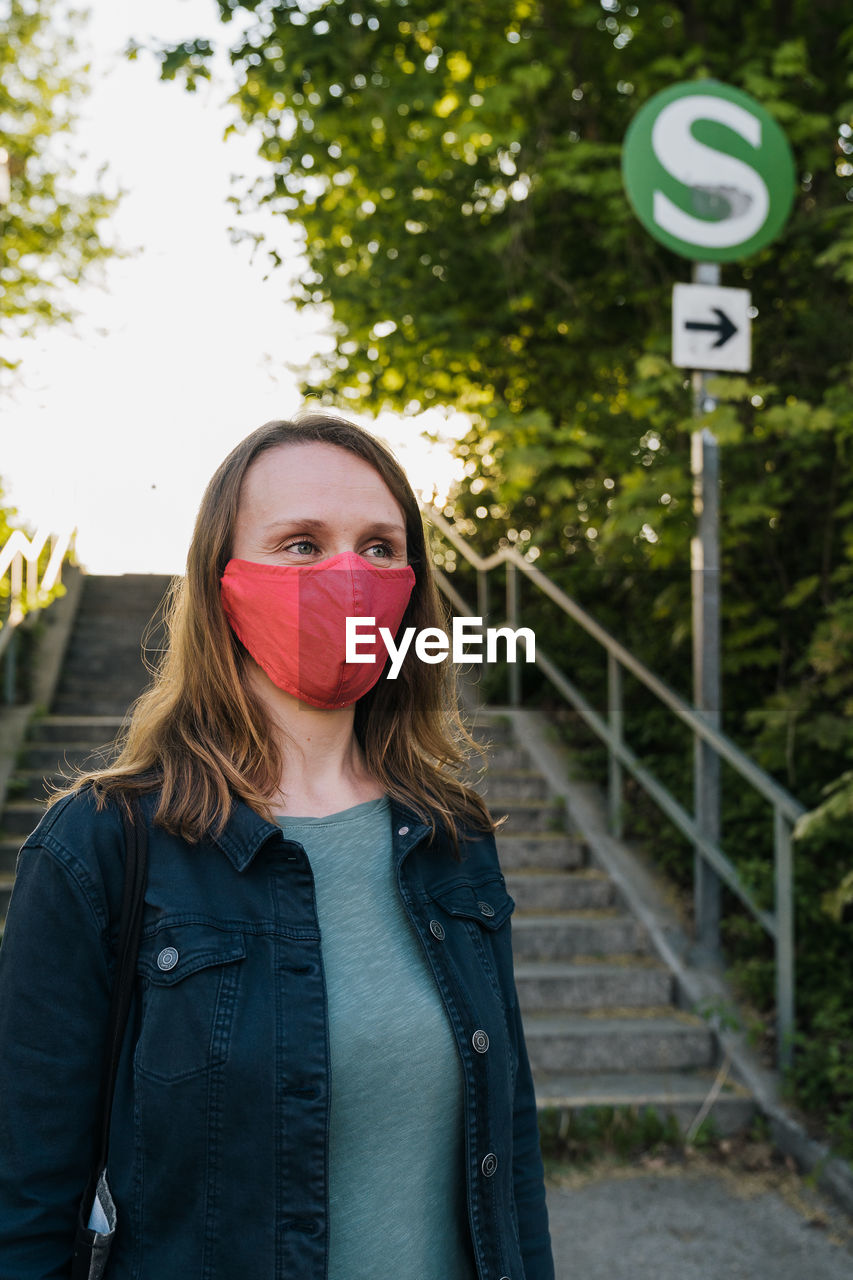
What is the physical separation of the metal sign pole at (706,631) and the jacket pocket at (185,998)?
12.1 ft

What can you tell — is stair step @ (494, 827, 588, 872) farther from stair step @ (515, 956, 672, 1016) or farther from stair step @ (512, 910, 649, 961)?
stair step @ (515, 956, 672, 1016)

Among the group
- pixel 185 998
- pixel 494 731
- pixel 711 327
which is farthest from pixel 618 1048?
pixel 185 998

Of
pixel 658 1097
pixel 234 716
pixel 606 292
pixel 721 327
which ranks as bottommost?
pixel 658 1097

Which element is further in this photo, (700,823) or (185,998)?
(700,823)

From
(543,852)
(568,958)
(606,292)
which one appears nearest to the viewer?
(568,958)

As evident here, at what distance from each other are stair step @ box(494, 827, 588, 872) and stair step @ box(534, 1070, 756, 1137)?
1.49 m

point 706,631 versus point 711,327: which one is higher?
point 711,327

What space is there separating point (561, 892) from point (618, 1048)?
1.08 m

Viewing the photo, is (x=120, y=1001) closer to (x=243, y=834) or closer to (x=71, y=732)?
(x=243, y=834)

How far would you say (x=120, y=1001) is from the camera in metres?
1.33

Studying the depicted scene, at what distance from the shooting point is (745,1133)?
4.26 metres

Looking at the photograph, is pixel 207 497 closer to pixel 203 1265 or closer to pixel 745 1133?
pixel 203 1265

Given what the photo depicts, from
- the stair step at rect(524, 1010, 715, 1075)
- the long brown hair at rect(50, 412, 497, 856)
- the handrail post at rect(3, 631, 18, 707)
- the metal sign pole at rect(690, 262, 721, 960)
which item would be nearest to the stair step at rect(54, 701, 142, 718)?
the handrail post at rect(3, 631, 18, 707)

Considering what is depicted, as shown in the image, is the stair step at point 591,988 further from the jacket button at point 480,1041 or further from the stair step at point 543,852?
the jacket button at point 480,1041
